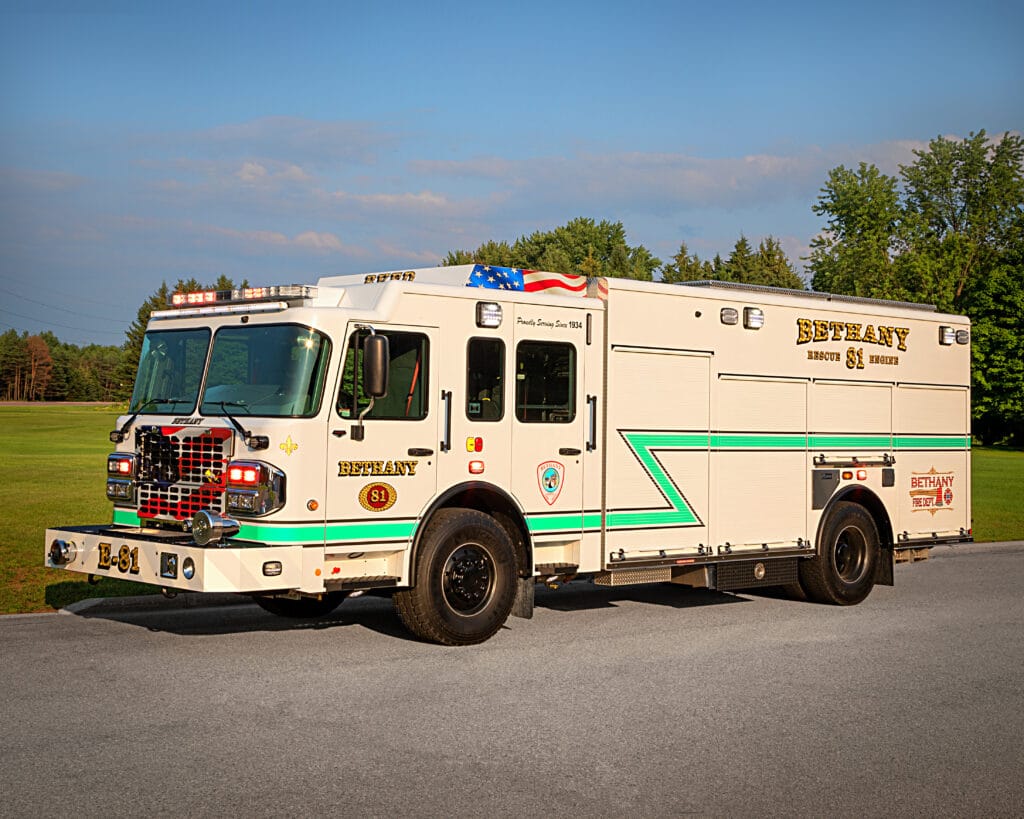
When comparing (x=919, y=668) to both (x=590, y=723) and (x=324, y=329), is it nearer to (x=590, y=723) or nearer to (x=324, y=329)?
(x=590, y=723)

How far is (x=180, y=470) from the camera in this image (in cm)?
952

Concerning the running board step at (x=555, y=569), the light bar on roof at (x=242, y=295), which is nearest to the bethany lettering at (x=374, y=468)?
the light bar on roof at (x=242, y=295)

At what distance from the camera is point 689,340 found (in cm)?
1150

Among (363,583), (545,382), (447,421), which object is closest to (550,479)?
→ (545,382)

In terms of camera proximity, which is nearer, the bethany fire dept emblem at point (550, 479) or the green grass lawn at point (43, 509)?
the bethany fire dept emblem at point (550, 479)

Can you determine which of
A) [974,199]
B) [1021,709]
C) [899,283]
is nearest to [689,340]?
[1021,709]

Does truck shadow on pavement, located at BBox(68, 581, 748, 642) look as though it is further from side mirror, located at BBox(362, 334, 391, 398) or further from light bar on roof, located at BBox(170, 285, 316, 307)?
light bar on roof, located at BBox(170, 285, 316, 307)

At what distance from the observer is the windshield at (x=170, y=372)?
9844 mm

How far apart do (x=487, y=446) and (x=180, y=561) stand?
8.63ft

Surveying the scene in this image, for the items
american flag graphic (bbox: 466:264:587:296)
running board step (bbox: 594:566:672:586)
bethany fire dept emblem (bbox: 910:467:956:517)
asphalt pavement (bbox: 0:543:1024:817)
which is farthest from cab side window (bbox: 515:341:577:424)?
bethany fire dept emblem (bbox: 910:467:956:517)

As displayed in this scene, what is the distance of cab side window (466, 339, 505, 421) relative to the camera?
10.0 m

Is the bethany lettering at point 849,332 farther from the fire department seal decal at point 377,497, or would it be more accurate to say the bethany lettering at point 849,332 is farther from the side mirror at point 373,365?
the side mirror at point 373,365

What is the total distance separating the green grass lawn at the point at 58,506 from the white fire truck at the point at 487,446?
2702 millimetres

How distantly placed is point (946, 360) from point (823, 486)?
2.65 metres
